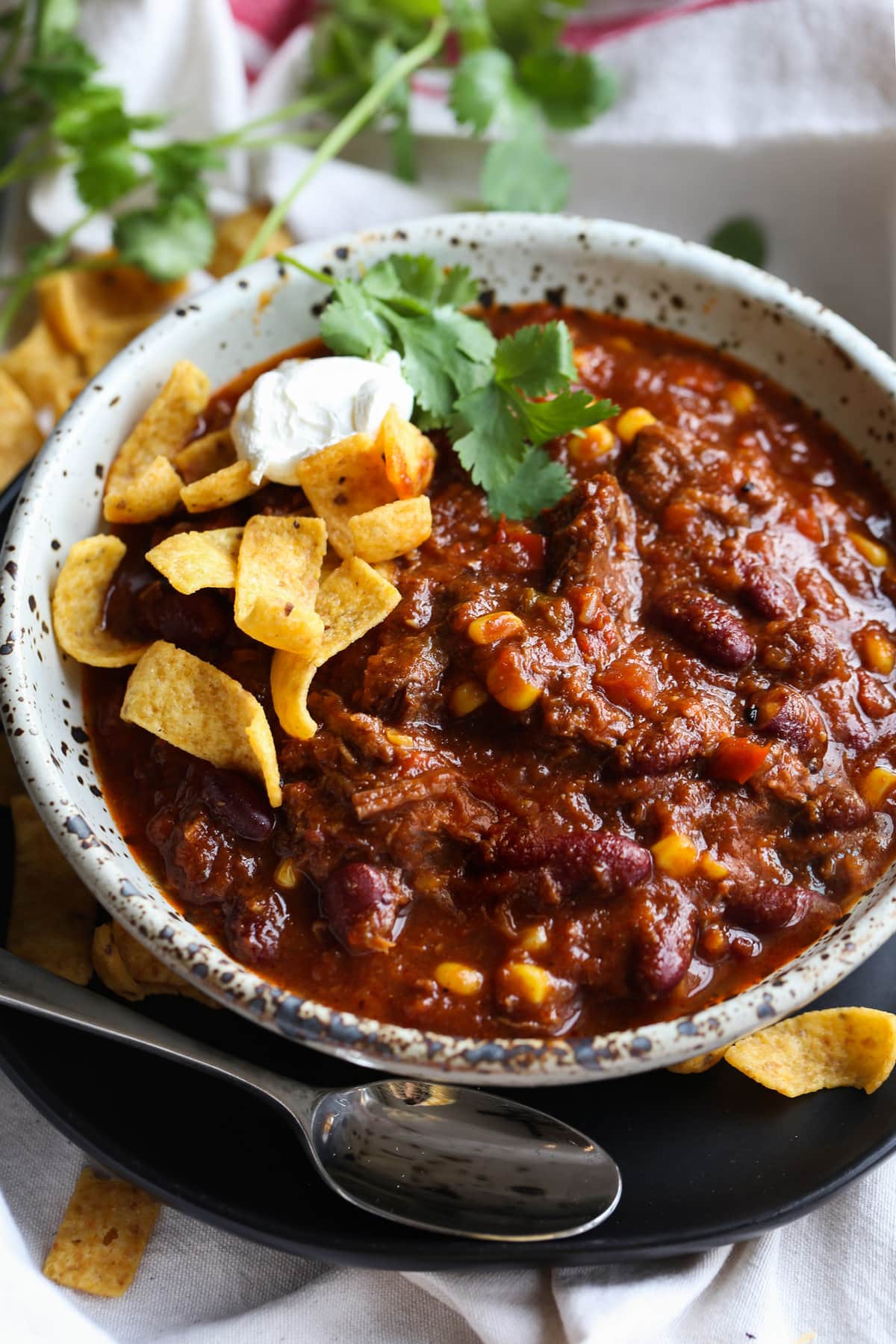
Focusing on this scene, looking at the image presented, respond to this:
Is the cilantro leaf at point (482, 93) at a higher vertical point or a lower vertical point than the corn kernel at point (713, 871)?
higher

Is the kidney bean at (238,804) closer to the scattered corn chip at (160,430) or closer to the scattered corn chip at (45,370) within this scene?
the scattered corn chip at (160,430)

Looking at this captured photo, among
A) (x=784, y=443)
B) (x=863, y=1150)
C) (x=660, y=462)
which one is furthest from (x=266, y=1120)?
(x=784, y=443)

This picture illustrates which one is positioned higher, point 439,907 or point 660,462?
point 660,462

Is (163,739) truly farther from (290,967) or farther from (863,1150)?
(863,1150)

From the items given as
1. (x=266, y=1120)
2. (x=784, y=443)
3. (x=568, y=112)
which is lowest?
(x=266, y=1120)

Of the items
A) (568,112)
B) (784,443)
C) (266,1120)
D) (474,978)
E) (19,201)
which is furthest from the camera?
(19,201)

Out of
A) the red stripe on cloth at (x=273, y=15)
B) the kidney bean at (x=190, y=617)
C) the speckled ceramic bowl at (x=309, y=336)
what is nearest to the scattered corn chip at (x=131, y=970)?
the speckled ceramic bowl at (x=309, y=336)
